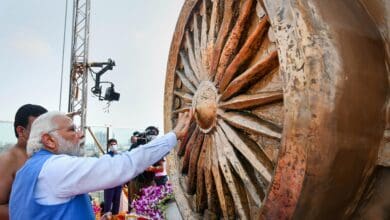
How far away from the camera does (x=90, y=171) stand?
1547 millimetres

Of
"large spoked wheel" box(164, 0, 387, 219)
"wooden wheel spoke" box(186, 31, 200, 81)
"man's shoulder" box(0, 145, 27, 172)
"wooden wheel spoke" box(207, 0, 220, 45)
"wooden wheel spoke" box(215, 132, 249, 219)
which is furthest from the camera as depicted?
"man's shoulder" box(0, 145, 27, 172)

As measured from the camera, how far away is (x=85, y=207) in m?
1.78

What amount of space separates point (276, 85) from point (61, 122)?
117 centimetres

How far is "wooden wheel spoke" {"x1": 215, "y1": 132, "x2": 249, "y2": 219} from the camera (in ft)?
4.14

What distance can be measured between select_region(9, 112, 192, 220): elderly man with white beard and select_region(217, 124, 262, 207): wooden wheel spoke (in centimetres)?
35

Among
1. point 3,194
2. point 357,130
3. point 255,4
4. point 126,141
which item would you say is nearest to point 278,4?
point 255,4

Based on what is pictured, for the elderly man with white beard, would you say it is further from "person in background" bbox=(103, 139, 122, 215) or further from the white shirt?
"person in background" bbox=(103, 139, 122, 215)

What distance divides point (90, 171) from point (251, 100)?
→ 0.79 meters

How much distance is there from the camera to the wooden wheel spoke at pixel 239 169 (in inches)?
47.0

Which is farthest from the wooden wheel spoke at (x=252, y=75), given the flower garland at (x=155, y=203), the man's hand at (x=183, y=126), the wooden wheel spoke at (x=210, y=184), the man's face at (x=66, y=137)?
the flower garland at (x=155, y=203)

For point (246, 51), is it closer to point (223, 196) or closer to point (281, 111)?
point (281, 111)

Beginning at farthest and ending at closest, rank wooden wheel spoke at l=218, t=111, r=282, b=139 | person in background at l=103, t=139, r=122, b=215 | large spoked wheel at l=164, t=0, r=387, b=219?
person in background at l=103, t=139, r=122, b=215
wooden wheel spoke at l=218, t=111, r=282, b=139
large spoked wheel at l=164, t=0, r=387, b=219

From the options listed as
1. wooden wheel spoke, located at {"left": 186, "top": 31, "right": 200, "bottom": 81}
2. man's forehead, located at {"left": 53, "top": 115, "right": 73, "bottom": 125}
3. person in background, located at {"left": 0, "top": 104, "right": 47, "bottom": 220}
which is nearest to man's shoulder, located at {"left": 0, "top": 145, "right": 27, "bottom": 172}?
person in background, located at {"left": 0, "top": 104, "right": 47, "bottom": 220}

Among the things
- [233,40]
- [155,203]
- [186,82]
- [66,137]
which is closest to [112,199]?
[155,203]
